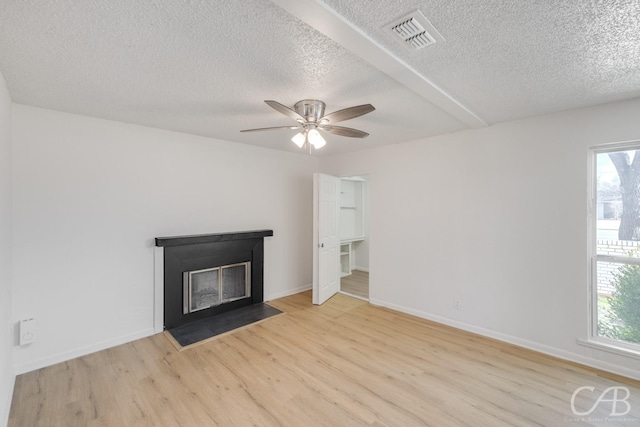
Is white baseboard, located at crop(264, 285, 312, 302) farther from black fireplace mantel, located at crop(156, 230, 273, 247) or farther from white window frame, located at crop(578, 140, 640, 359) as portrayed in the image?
white window frame, located at crop(578, 140, 640, 359)

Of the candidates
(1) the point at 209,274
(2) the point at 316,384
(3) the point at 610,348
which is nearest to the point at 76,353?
(1) the point at 209,274

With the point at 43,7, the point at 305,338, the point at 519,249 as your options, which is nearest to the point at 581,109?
the point at 519,249

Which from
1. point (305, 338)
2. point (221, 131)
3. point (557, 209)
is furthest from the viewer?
point (221, 131)

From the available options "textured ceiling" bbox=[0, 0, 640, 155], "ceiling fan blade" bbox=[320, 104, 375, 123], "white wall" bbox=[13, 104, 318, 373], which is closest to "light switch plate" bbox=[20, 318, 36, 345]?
"white wall" bbox=[13, 104, 318, 373]

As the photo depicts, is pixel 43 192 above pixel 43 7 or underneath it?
underneath

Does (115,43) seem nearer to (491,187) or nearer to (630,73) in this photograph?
(630,73)

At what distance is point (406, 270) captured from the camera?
3926mm

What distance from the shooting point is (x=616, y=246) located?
2.53 m

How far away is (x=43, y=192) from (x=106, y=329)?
155 cm

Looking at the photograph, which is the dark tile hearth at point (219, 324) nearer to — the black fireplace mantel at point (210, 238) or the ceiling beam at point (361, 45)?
the black fireplace mantel at point (210, 238)

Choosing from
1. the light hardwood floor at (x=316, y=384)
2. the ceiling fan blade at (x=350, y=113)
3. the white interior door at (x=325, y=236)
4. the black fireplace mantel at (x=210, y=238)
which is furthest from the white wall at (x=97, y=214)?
the ceiling fan blade at (x=350, y=113)

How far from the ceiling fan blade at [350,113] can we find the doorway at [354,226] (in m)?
3.98

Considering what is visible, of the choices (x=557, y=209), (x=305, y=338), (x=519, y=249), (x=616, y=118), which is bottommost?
(x=305, y=338)

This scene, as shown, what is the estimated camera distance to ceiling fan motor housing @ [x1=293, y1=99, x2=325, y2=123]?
239 centimetres
